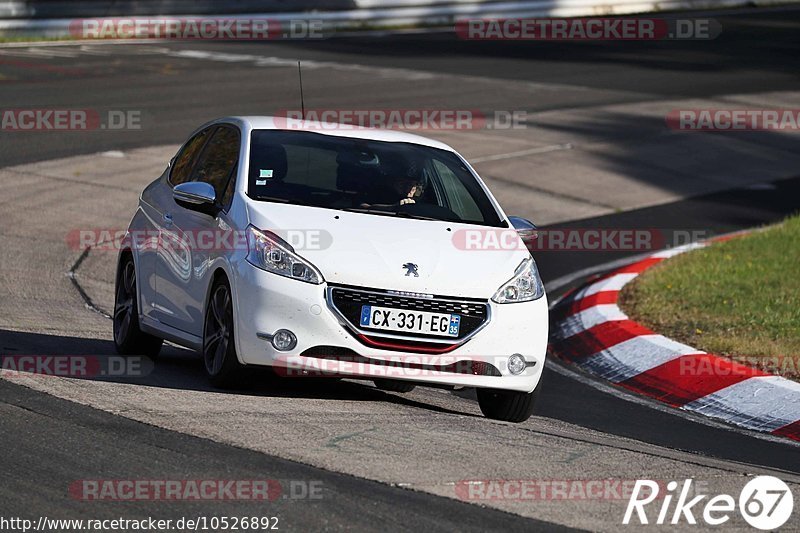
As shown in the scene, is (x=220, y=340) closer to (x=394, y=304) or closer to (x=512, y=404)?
(x=394, y=304)

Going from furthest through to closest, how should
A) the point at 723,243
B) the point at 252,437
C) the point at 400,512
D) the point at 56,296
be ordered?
the point at 723,243, the point at 56,296, the point at 252,437, the point at 400,512

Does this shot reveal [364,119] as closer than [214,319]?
No

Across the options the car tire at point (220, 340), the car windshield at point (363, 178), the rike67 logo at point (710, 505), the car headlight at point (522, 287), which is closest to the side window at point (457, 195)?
the car windshield at point (363, 178)

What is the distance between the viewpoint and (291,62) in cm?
2902

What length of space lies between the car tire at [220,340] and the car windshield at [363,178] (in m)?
0.63

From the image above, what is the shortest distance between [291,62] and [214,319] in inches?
837

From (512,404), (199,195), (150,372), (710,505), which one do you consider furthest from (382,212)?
(710,505)

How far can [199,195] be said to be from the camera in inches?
331

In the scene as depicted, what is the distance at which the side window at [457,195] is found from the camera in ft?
28.7

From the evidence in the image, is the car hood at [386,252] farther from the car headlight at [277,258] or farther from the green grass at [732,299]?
the green grass at [732,299]

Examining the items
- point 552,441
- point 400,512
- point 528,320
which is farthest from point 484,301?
point 400,512

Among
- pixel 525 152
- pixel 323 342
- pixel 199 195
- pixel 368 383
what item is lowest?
pixel 525 152

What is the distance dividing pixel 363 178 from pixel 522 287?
125 centimetres

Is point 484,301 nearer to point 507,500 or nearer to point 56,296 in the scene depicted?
point 507,500
